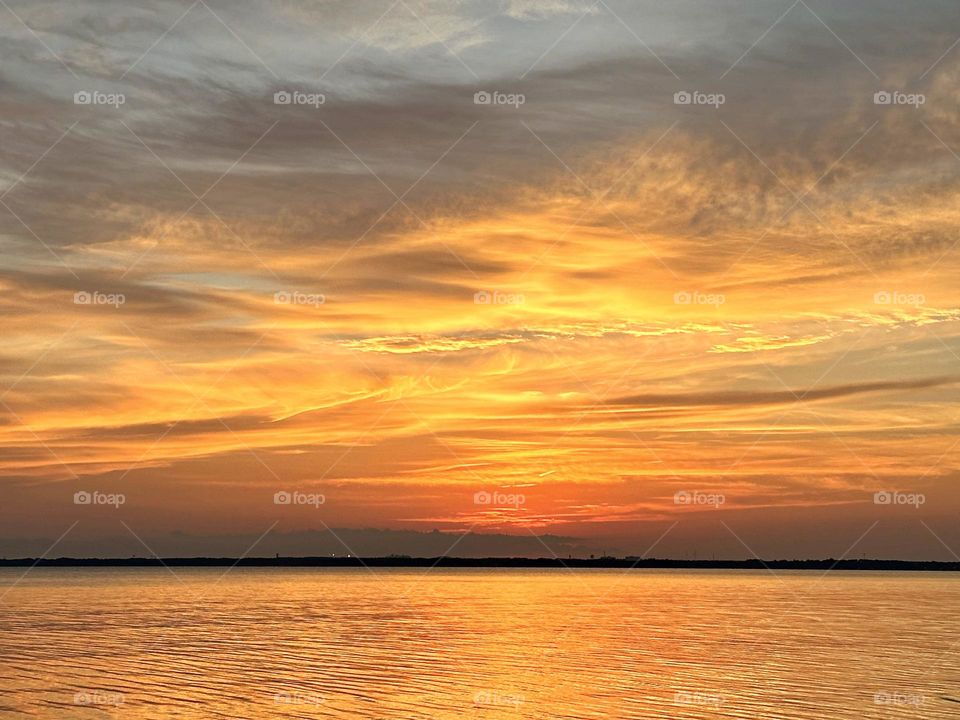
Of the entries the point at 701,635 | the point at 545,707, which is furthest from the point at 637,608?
the point at 545,707

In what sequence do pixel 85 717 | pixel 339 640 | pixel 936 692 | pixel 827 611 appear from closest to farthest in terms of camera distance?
pixel 85 717 < pixel 936 692 < pixel 339 640 < pixel 827 611

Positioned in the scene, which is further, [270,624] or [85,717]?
[270,624]

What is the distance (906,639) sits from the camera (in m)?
74.8

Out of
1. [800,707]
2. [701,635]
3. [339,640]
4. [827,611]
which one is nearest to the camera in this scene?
[800,707]

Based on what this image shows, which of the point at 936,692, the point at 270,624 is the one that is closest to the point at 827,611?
the point at 270,624

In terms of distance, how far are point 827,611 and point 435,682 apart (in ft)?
242

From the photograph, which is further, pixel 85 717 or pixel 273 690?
pixel 273 690

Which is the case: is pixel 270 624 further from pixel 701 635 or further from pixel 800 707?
pixel 800 707

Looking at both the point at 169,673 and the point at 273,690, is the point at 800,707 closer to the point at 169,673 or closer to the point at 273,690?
the point at 273,690

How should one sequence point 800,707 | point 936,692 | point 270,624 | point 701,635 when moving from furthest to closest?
point 270,624, point 701,635, point 936,692, point 800,707

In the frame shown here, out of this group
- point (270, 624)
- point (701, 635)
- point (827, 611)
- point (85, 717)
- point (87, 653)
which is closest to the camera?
point (85, 717)

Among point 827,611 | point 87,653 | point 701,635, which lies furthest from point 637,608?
point 87,653

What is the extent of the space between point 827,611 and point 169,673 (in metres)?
78.9

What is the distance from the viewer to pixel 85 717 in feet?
134
